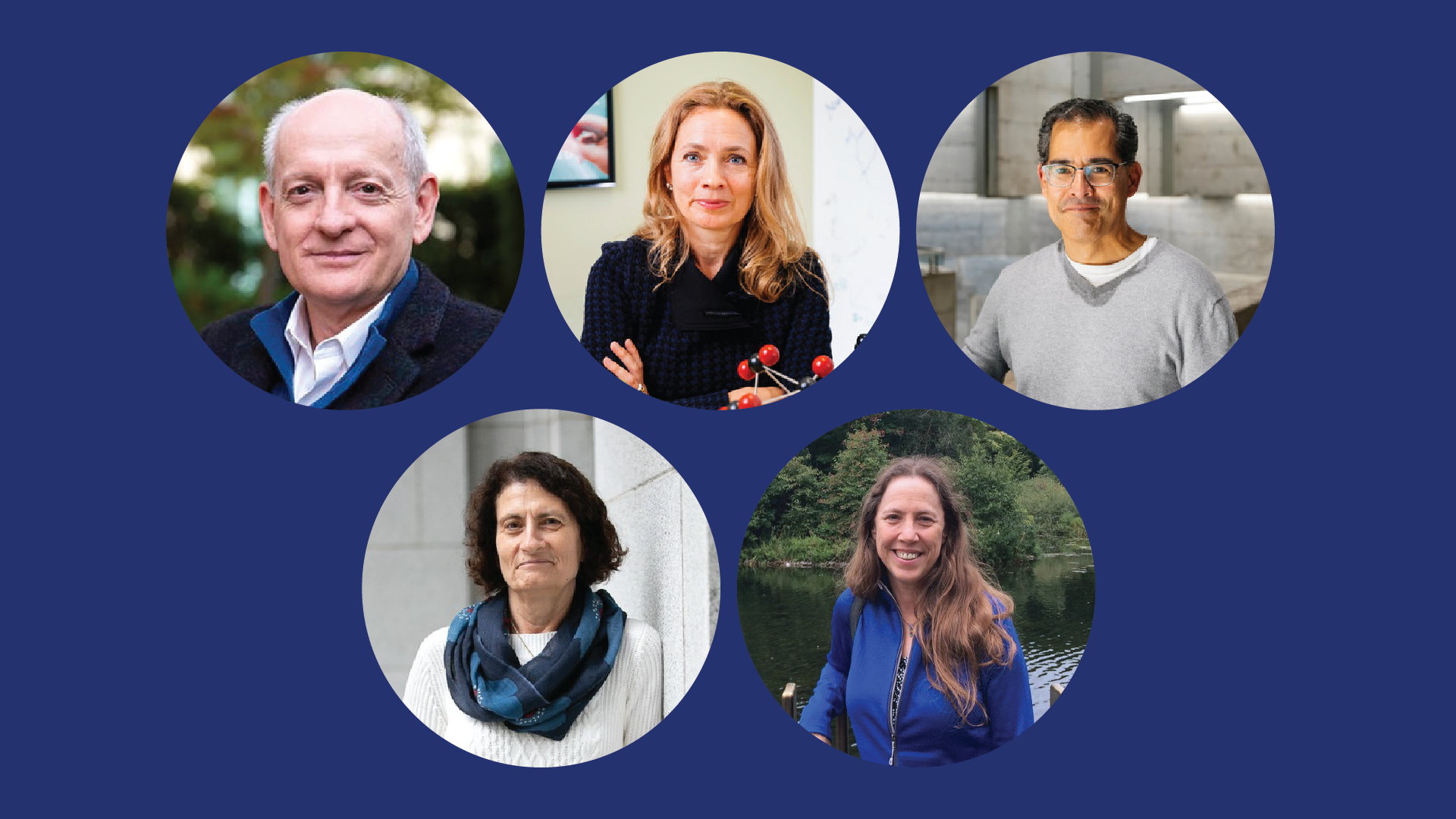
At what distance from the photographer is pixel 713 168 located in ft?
10.5

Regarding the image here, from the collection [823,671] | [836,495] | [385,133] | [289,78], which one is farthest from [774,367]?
[289,78]

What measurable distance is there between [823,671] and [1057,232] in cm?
124

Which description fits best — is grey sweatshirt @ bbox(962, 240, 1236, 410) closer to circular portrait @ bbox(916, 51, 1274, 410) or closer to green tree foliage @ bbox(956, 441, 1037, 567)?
circular portrait @ bbox(916, 51, 1274, 410)

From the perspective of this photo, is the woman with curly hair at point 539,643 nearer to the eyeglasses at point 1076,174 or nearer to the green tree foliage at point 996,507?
the green tree foliage at point 996,507

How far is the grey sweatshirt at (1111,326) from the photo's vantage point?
10.7 feet

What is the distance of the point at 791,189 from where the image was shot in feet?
10.6

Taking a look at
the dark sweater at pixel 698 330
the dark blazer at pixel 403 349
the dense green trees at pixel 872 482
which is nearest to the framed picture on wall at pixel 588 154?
the dark sweater at pixel 698 330

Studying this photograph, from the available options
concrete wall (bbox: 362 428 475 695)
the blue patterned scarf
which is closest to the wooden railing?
the blue patterned scarf

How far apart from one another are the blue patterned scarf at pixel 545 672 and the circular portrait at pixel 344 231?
663 millimetres

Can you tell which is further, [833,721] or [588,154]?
[833,721]

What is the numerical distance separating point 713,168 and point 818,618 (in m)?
1.13

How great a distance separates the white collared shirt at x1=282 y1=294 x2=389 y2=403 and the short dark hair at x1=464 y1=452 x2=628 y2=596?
438 millimetres

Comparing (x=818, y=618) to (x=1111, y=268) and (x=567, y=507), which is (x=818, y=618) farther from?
(x=1111, y=268)

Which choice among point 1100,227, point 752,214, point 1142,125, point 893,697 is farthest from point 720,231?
point 893,697
